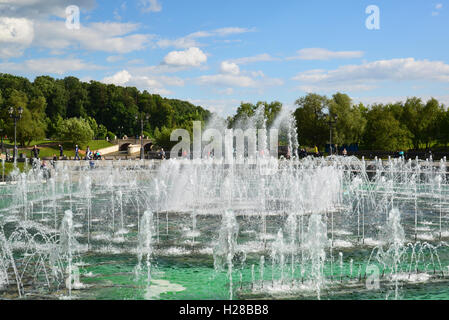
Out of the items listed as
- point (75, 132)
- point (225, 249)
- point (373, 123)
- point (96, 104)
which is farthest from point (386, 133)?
point (96, 104)

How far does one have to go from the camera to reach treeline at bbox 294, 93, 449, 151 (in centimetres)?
5081

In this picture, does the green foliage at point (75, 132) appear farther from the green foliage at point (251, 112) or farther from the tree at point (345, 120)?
the tree at point (345, 120)

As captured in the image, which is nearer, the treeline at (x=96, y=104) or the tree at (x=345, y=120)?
the tree at (x=345, y=120)

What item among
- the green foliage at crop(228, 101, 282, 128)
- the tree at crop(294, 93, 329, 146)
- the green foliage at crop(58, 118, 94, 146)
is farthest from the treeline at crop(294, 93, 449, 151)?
the green foliage at crop(58, 118, 94, 146)

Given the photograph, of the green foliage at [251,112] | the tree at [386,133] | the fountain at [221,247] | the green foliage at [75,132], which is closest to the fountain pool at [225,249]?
the fountain at [221,247]

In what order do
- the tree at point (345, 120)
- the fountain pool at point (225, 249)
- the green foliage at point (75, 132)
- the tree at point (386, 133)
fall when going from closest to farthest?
the fountain pool at point (225, 249) → the tree at point (386, 133) → the tree at point (345, 120) → the green foliage at point (75, 132)

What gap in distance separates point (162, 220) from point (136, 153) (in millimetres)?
51191

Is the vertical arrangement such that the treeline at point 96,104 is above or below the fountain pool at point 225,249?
above

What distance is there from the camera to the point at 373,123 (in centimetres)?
5266

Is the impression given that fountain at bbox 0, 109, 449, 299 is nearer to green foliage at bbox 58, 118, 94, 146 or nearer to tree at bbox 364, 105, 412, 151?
tree at bbox 364, 105, 412, 151

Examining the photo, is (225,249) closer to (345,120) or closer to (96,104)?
(345,120)

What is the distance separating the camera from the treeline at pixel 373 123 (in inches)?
2000
